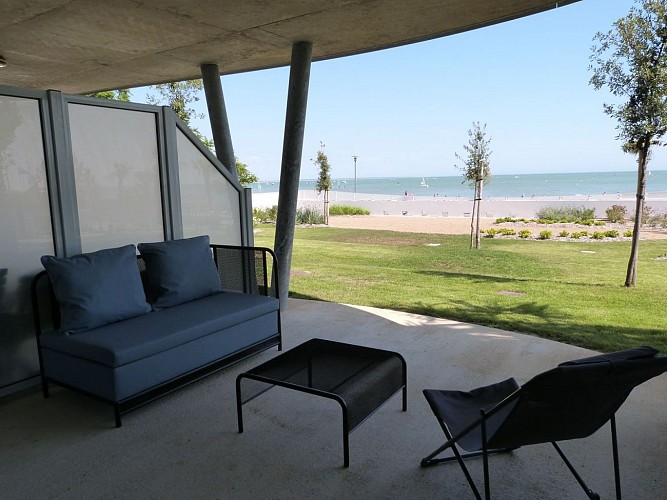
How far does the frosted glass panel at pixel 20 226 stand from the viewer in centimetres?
296

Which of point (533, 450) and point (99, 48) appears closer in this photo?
point (533, 450)

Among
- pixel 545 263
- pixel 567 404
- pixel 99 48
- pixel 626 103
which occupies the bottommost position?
pixel 545 263

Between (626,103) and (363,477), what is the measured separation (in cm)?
547

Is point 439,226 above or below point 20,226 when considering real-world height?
below

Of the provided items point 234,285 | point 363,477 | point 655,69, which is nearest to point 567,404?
point 363,477

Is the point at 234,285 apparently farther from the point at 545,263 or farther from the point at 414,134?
the point at 414,134

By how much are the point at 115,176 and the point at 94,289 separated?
1082 millimetres

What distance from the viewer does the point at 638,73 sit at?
5.30 metres

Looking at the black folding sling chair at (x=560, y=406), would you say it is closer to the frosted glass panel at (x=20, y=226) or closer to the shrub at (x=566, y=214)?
the frosted glass panel at (x=20, y=226)

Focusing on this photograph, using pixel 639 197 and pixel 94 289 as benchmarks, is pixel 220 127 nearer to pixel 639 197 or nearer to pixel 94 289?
pixel 94 289

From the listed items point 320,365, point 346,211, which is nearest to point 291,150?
point 320,365

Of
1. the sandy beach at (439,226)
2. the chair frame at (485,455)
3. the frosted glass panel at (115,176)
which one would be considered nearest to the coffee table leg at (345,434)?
the chair frame at (485,455)

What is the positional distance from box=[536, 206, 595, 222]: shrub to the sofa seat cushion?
1375 cm

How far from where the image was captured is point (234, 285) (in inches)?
171
